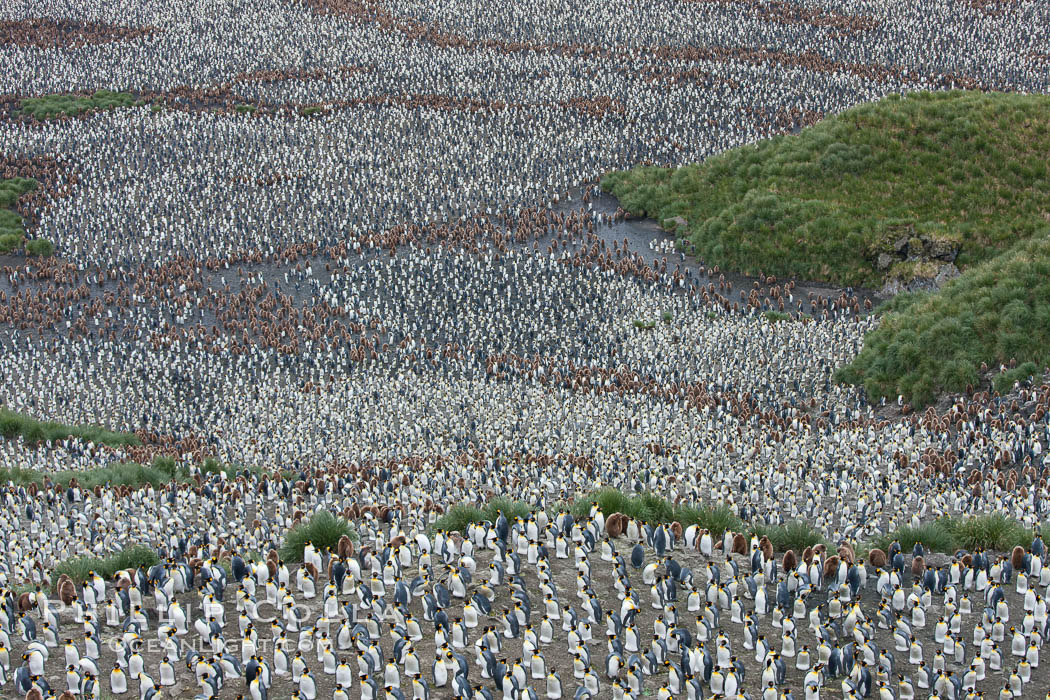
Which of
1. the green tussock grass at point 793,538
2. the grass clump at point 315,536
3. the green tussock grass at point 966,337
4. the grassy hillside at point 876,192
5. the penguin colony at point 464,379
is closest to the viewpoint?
the penguin colony at point 464,379

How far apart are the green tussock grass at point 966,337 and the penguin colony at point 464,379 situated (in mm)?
1166

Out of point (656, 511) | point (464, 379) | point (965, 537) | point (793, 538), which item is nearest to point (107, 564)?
point (656, 511)

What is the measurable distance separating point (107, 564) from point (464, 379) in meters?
25.5

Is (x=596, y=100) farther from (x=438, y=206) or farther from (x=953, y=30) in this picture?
(x=953, y=30)

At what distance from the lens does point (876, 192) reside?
57.7 metres

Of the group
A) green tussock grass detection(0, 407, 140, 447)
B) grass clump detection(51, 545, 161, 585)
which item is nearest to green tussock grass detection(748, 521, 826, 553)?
grass clump detection(51, 545, 161, 585)

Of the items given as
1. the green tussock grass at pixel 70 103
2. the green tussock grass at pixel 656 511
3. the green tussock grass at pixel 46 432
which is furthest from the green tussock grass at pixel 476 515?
the green tussock grass at pixel 70 103

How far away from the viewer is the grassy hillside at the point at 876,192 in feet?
175

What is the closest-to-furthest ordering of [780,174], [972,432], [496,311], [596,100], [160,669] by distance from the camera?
1. [160,669]
2. [972,432]
3. [496,311]
4. [780,174]
5. [596,100]

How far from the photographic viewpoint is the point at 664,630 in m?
16.3

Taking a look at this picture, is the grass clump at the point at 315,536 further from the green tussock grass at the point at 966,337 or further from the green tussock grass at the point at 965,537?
the green tussock grass at the point at 966,337

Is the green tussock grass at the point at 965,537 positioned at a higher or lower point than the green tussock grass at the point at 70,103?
higher

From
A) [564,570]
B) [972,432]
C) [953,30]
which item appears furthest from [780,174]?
[564,570]

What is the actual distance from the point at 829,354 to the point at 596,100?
144 feet
